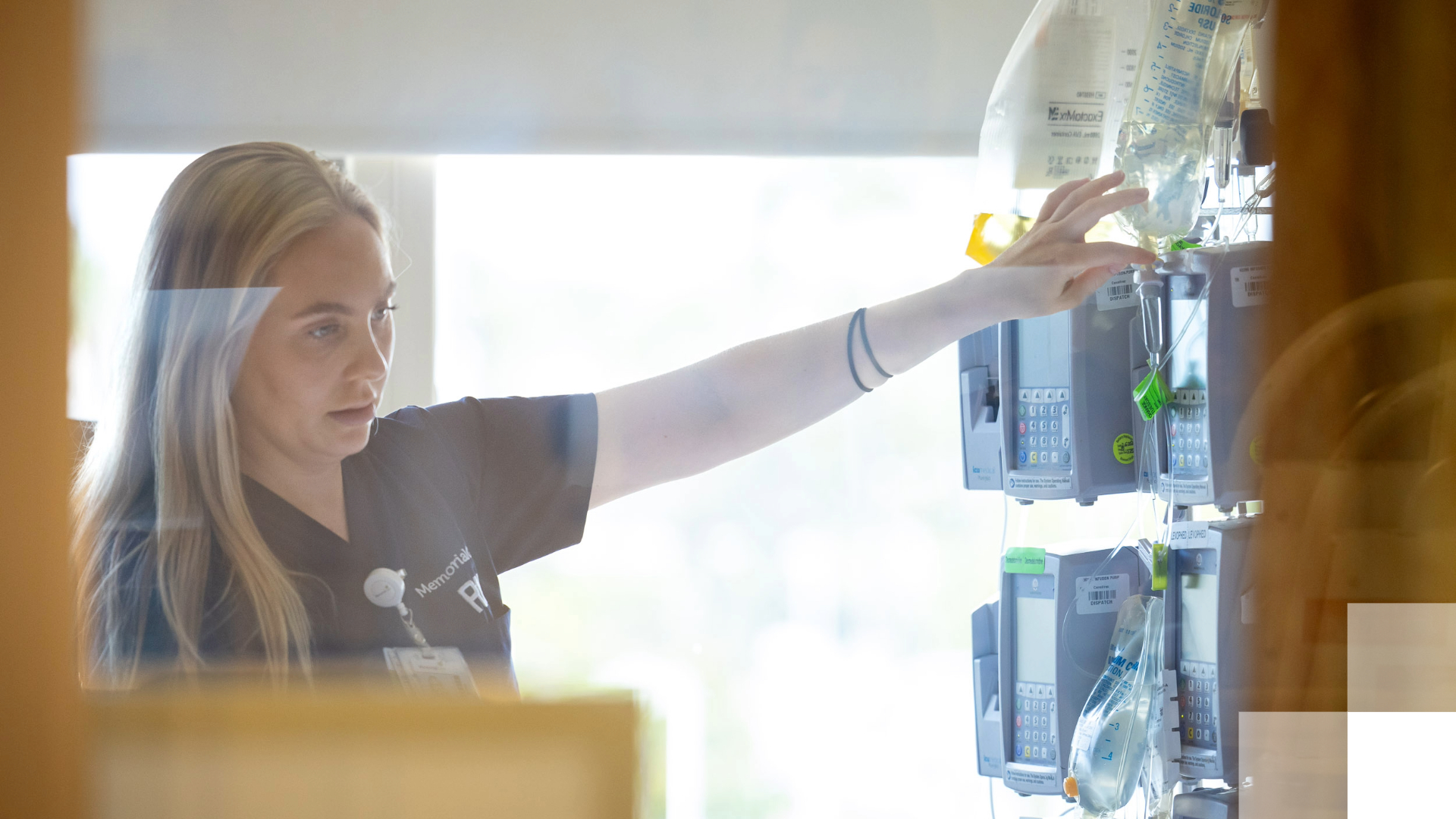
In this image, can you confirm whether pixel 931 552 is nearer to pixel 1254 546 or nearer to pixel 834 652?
pixel 834 652

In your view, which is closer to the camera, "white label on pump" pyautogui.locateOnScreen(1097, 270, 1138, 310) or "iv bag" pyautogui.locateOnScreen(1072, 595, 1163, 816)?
"white label on pump" pyautogui.locateOnScreen(1097, 270, 1138, 310)

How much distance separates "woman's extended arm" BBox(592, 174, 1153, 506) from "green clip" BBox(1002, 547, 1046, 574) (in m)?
0.27

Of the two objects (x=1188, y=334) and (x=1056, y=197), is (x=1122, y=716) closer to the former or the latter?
(x=1188, y=334)

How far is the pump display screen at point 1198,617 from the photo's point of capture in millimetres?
941

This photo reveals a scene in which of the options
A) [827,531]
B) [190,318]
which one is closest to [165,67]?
[190,318]

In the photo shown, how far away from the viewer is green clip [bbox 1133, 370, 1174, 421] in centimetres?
105

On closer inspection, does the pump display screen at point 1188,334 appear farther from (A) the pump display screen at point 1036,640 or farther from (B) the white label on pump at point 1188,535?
(A) the pump display screen at point 1036,640

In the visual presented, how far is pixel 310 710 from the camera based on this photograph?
0.42 metres

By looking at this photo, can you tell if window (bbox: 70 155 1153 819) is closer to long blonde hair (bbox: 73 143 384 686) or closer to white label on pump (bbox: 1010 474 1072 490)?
white label on pump (bbox: 1010 474 1072 490)

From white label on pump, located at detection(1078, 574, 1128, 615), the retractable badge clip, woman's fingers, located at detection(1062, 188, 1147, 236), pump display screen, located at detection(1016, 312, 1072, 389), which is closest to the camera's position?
the retractable badge clip

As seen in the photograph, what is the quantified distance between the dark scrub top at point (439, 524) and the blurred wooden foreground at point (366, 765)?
0.20 metres

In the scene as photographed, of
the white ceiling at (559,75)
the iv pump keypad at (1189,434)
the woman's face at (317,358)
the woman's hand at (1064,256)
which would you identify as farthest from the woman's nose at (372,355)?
the iv pump keypad at (1189,434)

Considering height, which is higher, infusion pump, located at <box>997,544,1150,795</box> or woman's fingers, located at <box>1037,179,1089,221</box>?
woman's fingers, located at <box>1037,179,1089,221</box>

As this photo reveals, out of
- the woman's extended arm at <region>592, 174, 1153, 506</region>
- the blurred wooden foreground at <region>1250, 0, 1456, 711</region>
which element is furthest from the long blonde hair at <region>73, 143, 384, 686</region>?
the blurred wooden foreground at <region>1250, 0, 1456, 711</region>
